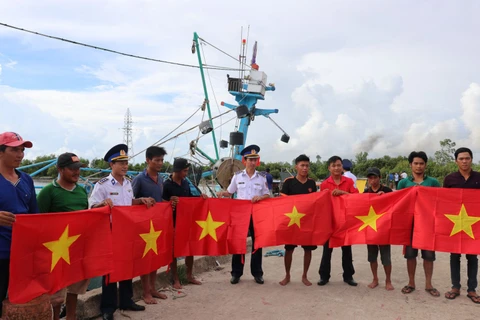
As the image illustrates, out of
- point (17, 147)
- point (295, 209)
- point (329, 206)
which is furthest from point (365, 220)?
point (17, 147)

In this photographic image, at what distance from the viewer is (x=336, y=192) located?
18.7ft

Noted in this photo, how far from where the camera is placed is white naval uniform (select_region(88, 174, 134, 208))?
14.6 ft

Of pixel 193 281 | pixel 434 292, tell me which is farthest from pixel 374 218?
pixel 193 281

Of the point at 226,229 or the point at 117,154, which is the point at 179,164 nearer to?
the point at 117,154

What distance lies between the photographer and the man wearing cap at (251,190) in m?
5.95

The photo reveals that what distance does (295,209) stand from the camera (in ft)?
18.9

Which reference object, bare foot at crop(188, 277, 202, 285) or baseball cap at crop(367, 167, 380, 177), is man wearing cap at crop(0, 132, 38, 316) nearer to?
bare foot at crop(188, 277, 202, 285)

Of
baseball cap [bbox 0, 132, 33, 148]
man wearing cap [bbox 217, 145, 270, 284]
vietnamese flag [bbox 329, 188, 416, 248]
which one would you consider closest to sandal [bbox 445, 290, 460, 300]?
vietnamese flag [bbox 329, 188, 416, 248]

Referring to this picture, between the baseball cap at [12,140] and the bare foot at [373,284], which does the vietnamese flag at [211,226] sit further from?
the baseball cap at [12,140]

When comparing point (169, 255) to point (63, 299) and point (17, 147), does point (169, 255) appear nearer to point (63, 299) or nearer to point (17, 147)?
point (63, 299)

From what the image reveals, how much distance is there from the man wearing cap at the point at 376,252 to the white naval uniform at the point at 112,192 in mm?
3404

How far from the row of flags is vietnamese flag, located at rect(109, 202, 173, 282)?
0.01m

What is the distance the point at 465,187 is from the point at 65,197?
16.3 feet

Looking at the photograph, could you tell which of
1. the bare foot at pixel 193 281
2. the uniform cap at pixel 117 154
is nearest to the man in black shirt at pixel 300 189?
the bare foot at pixel 193 281
